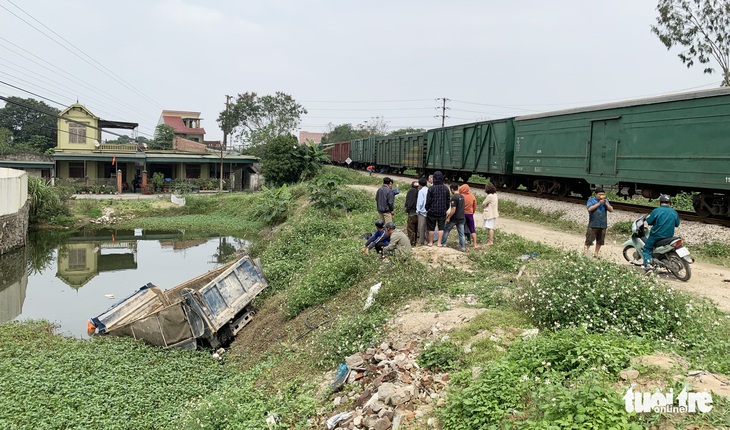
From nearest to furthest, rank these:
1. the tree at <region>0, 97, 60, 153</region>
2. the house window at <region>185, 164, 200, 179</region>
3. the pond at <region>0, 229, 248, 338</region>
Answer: the pond at <region>0, 229, 248, 338</region> → the house window at <region>185, 164, 200, 179</region> → the tree at <region>0, 97, 60, 153</region>

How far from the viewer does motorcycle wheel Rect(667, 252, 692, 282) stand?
811cm

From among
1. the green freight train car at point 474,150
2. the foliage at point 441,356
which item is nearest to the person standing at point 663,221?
the foliage at point 441,356

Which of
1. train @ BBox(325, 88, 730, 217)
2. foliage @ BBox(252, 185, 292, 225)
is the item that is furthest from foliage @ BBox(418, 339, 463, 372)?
foliage @ BBox(252, 185, 292, 225)

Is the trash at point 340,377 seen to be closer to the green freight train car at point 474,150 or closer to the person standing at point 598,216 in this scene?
the person standing at point 598,216

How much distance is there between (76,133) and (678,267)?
45.2m

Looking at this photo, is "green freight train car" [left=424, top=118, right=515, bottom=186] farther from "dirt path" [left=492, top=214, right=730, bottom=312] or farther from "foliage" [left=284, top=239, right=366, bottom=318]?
"foliage" [left=284, top=239, right=366, bottom=318]

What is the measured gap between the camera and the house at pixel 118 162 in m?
40.2

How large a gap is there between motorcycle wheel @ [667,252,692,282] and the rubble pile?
482cm

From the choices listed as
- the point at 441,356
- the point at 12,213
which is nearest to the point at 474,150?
the point at 441,356

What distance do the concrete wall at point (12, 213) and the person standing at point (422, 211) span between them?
1951 centimetres

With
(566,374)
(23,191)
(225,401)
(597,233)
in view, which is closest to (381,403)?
(566,374)

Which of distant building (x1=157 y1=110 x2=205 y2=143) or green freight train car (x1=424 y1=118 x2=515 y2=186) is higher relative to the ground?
distant building (x1=157 y1=110 x2=205 y2=143)

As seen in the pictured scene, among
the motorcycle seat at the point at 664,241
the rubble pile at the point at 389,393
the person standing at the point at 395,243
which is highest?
the motorcycle seat at the point at 664,241

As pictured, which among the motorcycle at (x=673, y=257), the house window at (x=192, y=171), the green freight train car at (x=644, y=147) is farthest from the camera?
the house window at (x=192, y=171)
